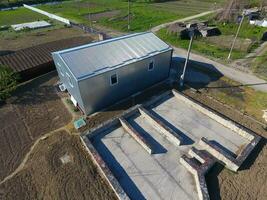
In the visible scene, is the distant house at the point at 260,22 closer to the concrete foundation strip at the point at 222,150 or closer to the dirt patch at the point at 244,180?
the concrete foundation strip at the point at 222,150

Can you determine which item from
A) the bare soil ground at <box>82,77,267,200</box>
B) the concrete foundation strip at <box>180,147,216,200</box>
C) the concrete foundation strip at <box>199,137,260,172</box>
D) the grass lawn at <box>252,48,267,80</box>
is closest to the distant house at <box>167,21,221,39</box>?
the grass lawn at <box>252,48,267,80</box>

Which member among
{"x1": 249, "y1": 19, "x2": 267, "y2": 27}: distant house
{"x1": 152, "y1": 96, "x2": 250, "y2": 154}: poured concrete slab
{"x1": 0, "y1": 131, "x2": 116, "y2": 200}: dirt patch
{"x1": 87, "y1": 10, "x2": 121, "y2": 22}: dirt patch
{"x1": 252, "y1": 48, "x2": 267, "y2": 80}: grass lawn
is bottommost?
{"x1": 0, "y1": 131, "x2": 116, "y2": 200}: dirt patch

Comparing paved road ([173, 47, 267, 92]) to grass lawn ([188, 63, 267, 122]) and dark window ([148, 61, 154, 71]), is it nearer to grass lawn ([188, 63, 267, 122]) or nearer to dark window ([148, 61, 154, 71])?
grass lawn ([188, 63, 267, 122])

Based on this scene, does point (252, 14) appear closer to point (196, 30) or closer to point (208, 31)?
point (208, 31)

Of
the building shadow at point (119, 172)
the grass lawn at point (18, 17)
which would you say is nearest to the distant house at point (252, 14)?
the building shadow at point (119, 172)

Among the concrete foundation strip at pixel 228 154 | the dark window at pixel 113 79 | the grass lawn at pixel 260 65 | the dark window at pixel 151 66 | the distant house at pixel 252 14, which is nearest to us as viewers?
the concrete foundation strip at pixel 228 154

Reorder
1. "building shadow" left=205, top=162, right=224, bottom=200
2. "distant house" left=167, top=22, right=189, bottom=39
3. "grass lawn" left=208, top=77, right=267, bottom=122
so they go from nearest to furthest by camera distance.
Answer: "building shadow" left=205, top=162, right=224, bottom=200 < "grass lawn" left=208, top=77, right=267, bottom=122 < "distant house" left=167, top=22, right=189, bottom=39

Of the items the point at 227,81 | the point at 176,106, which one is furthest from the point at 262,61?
the point at 176,106
